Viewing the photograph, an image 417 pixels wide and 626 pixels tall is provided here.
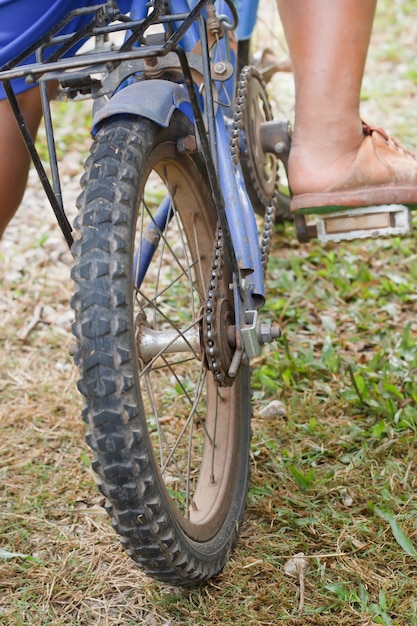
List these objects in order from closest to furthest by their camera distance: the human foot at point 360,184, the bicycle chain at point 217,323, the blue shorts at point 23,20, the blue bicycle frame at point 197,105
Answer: the blue bicycle frame at point 197,105 < the bicycle chain at point 217,323 < the blue shorts at point 23,20 < the human foot at point 360,184

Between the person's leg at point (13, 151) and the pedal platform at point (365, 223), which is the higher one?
the person's leg at point (13, 151)

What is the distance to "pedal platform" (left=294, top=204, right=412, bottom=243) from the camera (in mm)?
1738

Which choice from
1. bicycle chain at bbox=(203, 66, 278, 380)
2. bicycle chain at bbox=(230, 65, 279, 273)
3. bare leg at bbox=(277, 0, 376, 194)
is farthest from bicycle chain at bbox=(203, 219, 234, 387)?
bare leg at bbox=(277, 0, 376, 194)

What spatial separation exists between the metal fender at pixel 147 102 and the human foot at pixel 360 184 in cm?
41

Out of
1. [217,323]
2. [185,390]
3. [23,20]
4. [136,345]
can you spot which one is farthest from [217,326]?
[23,20]

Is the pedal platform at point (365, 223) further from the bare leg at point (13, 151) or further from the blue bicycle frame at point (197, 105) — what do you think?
the bare leg at point (13, 151)

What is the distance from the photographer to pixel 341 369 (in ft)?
7.34

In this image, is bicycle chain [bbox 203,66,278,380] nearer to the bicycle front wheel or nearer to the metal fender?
the bicycle front wheel

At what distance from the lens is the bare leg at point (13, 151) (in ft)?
5.49

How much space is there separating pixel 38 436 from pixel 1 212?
2.08ft

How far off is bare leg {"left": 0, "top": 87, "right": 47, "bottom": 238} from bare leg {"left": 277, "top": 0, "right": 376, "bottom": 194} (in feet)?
1.87

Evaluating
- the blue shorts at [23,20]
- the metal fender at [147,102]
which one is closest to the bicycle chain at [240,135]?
the metal fender at [147,102]

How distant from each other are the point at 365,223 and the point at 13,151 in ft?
2.56

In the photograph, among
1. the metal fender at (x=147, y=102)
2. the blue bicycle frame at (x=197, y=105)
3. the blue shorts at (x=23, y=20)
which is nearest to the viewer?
the blue bicycle frame at (x=197, y=105)
